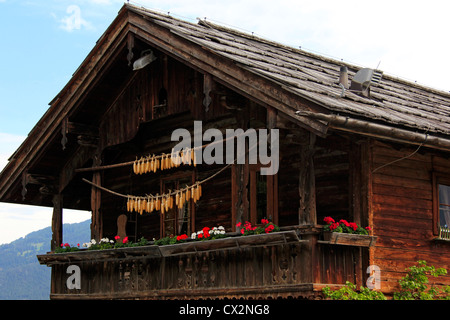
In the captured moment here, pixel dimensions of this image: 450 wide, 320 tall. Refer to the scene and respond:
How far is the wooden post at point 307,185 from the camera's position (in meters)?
14.4

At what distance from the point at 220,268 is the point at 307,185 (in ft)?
8.30

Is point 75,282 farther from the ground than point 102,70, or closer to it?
closer to it

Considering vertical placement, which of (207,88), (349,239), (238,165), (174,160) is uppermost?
(207,88)

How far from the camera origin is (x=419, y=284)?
1555cm

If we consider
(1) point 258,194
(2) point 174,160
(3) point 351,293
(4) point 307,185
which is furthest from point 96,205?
(3) point 351,293

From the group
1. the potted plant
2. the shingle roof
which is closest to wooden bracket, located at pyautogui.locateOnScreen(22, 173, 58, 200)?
the shingle roof

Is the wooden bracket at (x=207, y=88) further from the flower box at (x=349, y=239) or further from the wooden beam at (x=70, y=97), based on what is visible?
the flower box at (x=349, y=239)

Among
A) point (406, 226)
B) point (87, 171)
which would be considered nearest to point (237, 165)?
point (406, 226)

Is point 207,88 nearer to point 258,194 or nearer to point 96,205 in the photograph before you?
point 258,194

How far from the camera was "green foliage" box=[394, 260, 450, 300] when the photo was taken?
1545 centimetres

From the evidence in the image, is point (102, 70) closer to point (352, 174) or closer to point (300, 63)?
point (300, 63)

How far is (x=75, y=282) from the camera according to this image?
19.0 meters

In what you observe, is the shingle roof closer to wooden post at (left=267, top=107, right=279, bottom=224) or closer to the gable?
the gable
